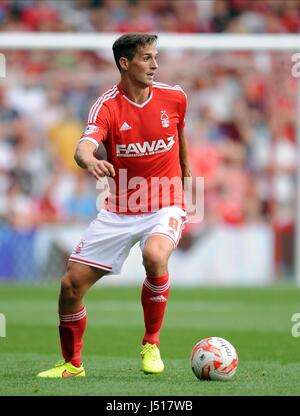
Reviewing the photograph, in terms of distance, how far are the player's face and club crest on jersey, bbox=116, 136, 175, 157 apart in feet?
1.43

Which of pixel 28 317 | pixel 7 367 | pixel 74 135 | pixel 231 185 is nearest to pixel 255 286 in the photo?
pixel 231 185

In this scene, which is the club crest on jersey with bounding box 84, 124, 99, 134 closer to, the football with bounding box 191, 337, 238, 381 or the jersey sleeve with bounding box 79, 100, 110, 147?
the jersey sleeve with bounding box 79, 100, 110, 147

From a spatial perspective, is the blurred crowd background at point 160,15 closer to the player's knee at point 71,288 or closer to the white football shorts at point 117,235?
the white football shorts at point 117,235

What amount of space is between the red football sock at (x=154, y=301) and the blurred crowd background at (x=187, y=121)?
374 inches

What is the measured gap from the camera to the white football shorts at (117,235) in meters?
7.63

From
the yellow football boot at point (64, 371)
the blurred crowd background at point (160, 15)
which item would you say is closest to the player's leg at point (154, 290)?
the yellow football boot at point (64, 371)

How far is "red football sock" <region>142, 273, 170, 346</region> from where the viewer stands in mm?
7668

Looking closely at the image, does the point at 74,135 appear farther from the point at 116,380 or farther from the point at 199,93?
the point at 116,380

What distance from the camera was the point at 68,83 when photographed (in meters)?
19.1

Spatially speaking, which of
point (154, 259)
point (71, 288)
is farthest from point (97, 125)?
point (71, 288)

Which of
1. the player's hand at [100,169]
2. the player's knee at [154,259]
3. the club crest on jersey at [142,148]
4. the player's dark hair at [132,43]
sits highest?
the player's dark hair at [132,43]

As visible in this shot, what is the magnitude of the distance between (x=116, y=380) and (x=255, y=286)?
9.91 m

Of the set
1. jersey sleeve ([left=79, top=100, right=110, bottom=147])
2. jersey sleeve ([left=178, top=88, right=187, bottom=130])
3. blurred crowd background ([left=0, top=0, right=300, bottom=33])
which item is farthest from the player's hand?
blurred crowd background ([left=0, top=0, right=300, bottom=33])

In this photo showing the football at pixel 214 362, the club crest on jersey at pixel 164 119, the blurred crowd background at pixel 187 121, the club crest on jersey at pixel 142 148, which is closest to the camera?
the football at pixel 214 362
